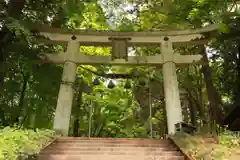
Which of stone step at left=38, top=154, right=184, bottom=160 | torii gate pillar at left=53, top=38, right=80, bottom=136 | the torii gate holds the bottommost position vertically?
stone step at left=38, top=154, right=184, bottom=160

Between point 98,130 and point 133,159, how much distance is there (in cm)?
880

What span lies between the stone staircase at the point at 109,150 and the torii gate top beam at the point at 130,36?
4236mm

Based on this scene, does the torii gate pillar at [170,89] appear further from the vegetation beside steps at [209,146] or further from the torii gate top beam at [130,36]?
the vegetation beside steps at [209,146]

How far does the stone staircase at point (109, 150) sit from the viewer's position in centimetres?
597

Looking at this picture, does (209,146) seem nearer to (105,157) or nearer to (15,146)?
(105,157)

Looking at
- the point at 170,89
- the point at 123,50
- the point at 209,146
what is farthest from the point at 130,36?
the point at 209,146

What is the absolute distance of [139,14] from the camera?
14500 millimetres

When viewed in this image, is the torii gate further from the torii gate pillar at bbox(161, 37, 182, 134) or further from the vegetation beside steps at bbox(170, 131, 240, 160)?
the vegetation beside steps at bbox(170, 131, 240, 160)

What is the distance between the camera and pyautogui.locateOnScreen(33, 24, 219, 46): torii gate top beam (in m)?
10.5

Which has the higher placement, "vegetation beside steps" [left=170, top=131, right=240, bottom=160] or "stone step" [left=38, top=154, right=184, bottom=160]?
"vegetation beside steps" [left=170, top=131, right=240, bottom=160]

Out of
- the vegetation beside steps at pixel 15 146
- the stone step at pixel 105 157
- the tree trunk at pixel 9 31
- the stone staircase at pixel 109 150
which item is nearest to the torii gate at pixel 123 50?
the tree trunk at pixel 9 31

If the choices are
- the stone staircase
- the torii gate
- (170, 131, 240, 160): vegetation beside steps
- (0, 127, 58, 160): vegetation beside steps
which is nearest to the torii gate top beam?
the torii gate

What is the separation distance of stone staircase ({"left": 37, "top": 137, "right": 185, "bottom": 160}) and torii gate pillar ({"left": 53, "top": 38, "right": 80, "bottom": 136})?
5.16 feet

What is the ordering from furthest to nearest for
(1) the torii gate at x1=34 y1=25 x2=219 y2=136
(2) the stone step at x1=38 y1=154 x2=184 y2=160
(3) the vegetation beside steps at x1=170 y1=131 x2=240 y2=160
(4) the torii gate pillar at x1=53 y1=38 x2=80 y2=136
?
1. (1) the torii gate at x1=34 y1=25 x2=219 y2=136
2. (4) the torii gate pillar at x1=53 y1=38 x2=80 y2=136
3. (2) the stone step at x1=38 y1=154 x2=184 y2=160
4. (3) the vegetation beside steps at x1=170 y1=131 x2=240 y2=160
